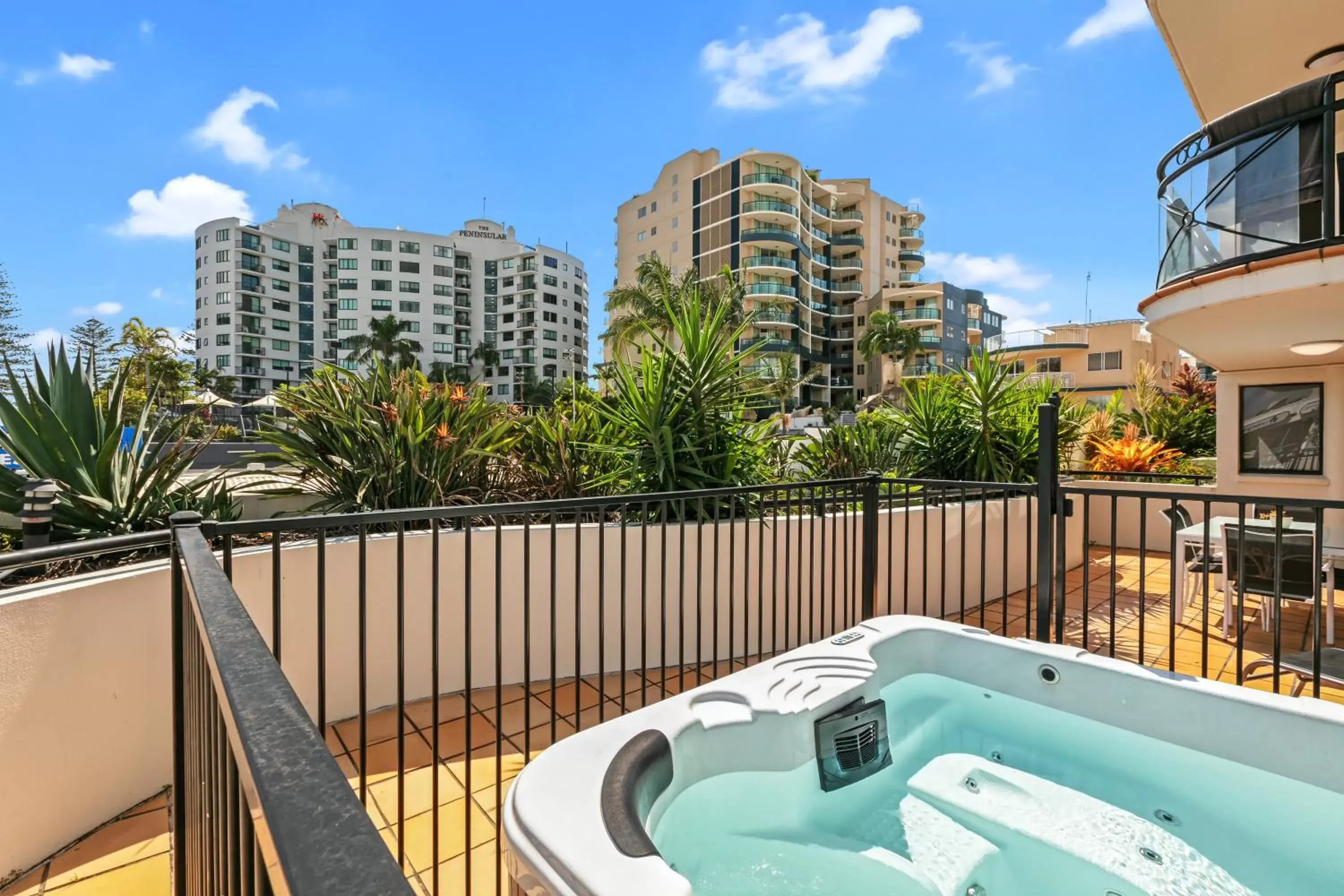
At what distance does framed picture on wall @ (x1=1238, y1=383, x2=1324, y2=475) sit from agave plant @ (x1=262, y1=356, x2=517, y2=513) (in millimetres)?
7636

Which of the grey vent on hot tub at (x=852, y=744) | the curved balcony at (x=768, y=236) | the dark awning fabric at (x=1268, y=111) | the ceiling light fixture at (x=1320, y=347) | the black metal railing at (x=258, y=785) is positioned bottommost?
the grey vent on hot tub at (x=852, y=744)

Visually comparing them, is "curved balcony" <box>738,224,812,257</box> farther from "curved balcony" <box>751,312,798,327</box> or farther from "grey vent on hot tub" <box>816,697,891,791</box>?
"grey vent on hot tub" <box>816,697,891,791</box>

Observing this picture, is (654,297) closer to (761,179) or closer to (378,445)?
(761,179)

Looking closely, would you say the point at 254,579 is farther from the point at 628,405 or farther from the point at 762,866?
the point at 762,866

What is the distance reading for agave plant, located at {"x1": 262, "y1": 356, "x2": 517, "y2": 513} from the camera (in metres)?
3.46

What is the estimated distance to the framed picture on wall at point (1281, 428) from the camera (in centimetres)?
A: 596

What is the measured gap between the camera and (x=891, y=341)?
1567 inches

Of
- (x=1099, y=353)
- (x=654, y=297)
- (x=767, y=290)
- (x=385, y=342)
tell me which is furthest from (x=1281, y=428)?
(x=385, y=342)

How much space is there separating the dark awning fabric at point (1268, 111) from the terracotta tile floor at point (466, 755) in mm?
3484

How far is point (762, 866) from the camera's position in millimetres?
1917

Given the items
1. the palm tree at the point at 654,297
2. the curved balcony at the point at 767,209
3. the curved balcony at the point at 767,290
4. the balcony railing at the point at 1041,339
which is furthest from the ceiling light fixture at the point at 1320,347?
the curved balcony at the point at 767,209

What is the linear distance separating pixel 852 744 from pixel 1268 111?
17.5 ft

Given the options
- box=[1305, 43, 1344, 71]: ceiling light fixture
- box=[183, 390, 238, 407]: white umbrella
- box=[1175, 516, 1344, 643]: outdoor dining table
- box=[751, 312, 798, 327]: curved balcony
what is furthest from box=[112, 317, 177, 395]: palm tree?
box=[751, 312, 798, 327]: curved balcony

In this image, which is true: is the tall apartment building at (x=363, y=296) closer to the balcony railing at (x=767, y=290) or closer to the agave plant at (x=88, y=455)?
the balcony railing at (x=767, y=290)
